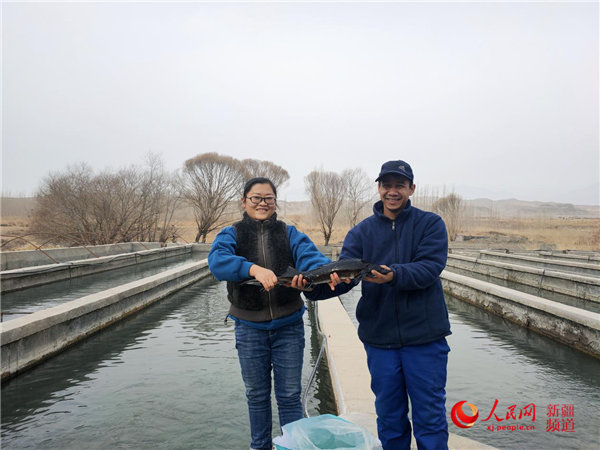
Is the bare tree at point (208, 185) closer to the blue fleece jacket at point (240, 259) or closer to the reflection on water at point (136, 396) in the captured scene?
the reflection on water at point (136, 396)

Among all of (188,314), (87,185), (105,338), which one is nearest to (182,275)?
(188,314)

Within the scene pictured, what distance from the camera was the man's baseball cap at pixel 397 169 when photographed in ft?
8.11

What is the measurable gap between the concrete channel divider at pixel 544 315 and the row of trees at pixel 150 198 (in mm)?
16905

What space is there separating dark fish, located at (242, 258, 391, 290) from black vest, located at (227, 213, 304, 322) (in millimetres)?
134

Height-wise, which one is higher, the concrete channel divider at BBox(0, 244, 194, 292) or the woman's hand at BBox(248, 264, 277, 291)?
the woman's hand at BBox(248, 264, 277, 291)

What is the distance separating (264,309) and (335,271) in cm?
55

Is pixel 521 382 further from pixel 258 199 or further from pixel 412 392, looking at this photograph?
pixel 258 199

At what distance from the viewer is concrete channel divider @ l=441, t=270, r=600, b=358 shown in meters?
6.33

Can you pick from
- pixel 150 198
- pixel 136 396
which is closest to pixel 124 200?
pixel 150 198

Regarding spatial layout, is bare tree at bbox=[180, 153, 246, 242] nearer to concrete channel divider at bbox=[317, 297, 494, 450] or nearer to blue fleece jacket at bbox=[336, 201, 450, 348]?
concrete channel divider at bbox=[317, 297, 494, 450]

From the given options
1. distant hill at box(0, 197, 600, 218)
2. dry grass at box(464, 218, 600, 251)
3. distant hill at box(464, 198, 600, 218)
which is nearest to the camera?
dry grass at box(464, 218, 600, 251)

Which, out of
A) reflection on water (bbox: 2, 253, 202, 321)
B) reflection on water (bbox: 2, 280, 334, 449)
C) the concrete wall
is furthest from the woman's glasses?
the concrete wall

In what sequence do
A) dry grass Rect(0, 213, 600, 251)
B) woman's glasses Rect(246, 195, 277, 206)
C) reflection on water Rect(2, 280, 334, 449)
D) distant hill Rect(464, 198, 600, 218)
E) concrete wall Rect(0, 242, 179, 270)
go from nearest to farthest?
woman's glasses Rect(246, 195, 277, 206) → reflection on water Rect(2, 280, 334, 449) → concrete wall Rect(0, 242, 179, 270) → dry grass Rect(0, 213, 600, 251) → distant hill Rect(464, 198, 600, 218)

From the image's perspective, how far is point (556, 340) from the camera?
7082 mm
